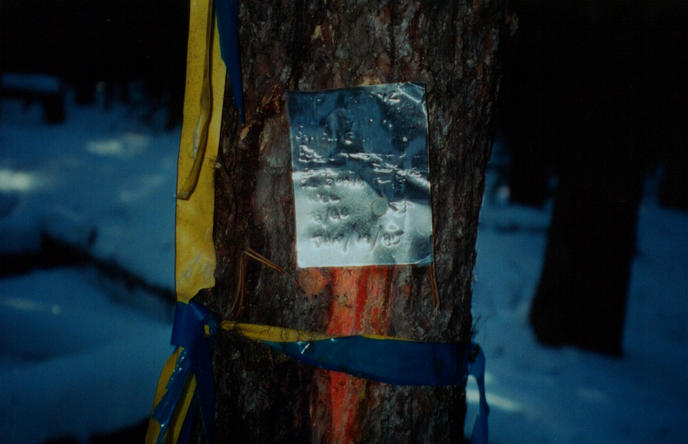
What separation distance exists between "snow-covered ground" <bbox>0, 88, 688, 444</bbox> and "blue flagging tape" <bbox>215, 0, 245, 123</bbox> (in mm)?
2227

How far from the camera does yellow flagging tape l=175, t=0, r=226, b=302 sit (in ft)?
3.25

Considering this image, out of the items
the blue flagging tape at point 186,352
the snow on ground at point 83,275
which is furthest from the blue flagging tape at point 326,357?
the snow on ground at point 83,275

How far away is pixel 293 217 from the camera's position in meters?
1.05

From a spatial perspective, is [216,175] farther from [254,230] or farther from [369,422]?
[369,422]

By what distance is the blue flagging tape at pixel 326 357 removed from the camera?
103 centimetres

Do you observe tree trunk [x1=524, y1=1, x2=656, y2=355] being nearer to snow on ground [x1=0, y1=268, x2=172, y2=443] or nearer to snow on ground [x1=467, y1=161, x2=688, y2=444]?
snow on ground [x1=467, y1=161, x2=688, y2=444]

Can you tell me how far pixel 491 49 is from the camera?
103 cm

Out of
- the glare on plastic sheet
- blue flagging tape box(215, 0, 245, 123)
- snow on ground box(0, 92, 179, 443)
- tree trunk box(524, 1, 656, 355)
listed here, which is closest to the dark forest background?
tree trunk box(524, 1, 656, 355)

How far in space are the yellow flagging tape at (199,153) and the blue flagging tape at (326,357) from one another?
0.09 m

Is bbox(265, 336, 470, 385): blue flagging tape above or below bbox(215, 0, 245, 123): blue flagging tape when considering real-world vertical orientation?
below

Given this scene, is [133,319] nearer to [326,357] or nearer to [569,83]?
[326,357]

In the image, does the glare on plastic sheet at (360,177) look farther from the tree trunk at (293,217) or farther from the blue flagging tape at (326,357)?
the blue flagging tape at (326,357)

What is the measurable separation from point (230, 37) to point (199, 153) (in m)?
0.27

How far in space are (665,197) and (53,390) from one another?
11.2 m
